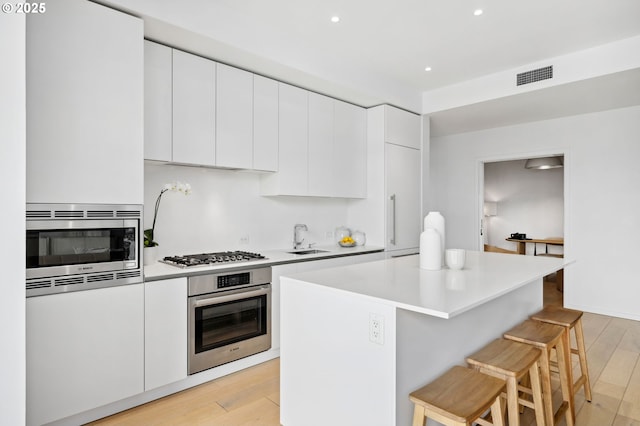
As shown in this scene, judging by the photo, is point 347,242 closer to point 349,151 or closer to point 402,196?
point 402,196

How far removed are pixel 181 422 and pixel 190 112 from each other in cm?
213

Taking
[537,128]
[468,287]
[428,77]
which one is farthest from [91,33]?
[537,128]

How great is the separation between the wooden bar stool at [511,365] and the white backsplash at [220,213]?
243cm

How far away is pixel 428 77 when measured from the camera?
4156mm

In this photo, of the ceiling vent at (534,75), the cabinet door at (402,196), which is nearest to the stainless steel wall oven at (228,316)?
the cabinet door at (402,196)

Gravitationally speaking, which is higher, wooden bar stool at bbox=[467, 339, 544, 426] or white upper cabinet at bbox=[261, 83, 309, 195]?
white upper cabinet at bbox=[261, 83, 309, 195]

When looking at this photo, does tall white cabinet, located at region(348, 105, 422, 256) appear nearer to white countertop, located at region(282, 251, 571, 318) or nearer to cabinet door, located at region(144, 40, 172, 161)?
white countertop, located at region(282, 251, 571, 318)

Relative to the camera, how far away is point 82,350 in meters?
2.12

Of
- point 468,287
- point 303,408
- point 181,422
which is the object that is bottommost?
point 181,422

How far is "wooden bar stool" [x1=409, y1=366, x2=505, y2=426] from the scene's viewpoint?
138 centimetres

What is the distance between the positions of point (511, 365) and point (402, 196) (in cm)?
Answer: 288

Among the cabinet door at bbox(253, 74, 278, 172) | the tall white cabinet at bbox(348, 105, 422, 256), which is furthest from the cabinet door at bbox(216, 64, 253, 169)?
the tall white cabinet at bbox(348, 105, 422, 256)

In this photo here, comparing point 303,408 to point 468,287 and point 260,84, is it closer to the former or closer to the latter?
point 468,287

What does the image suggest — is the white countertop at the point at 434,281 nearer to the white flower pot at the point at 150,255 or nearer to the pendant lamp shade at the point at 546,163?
the white flower pot at the point at 150,255
